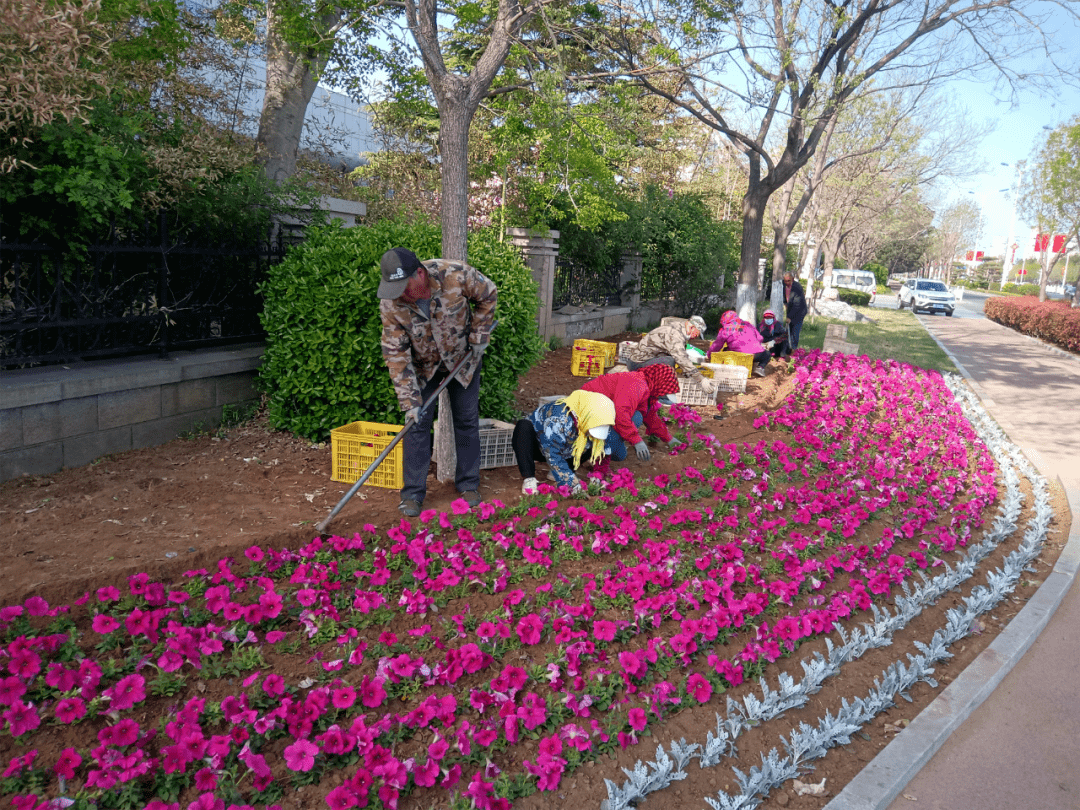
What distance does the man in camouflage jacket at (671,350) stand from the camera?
8023 millimetres

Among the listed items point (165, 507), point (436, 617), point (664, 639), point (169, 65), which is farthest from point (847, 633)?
point (169, 65)

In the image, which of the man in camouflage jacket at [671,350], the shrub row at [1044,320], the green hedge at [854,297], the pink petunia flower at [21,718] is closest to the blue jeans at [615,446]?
the man in camouflage jacket at [671,350]

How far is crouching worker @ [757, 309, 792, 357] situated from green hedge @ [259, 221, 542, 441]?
20.3ft

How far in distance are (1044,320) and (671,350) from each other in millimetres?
19733

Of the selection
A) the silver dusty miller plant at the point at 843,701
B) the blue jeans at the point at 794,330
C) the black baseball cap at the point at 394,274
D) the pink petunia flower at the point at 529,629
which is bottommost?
the silver dusty miller plant at the point at 843,701

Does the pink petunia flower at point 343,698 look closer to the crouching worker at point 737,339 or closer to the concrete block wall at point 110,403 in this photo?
the concrete block wall at point 110,403

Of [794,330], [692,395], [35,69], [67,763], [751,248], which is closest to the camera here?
[67,763]

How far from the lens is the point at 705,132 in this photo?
982 inches

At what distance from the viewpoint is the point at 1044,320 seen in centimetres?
2214

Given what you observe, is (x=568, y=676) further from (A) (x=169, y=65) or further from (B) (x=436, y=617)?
(A) (x=169, y=65)

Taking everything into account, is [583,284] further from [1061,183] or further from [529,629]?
[1061,183]

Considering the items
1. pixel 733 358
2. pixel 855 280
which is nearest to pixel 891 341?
pixel 733 358

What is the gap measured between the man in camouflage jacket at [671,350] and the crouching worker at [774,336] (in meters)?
3.33

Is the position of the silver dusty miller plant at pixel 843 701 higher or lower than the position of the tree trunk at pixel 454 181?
lower
